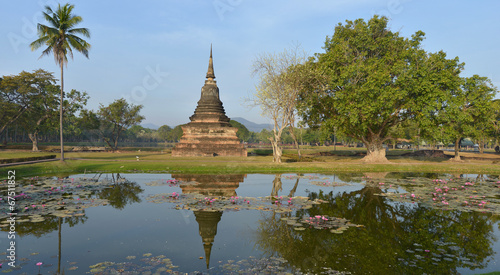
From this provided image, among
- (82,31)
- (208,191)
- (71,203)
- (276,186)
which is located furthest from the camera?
(82,31)

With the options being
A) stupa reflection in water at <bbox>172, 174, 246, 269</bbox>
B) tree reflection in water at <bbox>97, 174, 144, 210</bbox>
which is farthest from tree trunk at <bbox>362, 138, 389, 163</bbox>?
tree reflection in water at <bbox>97, 174, 144, 210</bbox>

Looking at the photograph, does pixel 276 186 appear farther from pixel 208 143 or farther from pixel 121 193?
pixel 208 143

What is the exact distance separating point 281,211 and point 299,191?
190 inches

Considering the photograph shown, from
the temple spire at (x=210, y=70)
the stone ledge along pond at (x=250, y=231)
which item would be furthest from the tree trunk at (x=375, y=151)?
the temple spire at (x=210, y=70)

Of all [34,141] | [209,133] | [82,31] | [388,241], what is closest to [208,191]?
[388,241]

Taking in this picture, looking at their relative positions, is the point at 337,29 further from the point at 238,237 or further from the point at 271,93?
the point at 238,237

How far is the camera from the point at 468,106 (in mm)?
36625

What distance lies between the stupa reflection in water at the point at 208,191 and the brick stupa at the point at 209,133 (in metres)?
19.0

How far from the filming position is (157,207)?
12.6 meters

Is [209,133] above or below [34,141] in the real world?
above

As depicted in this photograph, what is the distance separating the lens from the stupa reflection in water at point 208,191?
8973 millimetres

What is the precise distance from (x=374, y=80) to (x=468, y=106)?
1605 cm

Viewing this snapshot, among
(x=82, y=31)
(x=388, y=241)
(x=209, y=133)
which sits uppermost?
(x=82, y=31)

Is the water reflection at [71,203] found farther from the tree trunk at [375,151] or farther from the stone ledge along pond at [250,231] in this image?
the tree trunk at [375,151]
